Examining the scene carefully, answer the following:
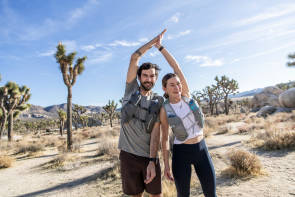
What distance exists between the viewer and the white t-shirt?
2.05 metres

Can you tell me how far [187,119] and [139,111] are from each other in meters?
0.57

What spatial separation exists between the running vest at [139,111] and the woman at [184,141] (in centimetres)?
9

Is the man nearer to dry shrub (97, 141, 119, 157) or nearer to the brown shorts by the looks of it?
the brown shorts

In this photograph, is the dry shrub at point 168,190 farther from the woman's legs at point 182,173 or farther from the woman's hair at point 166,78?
the woman's hair at point 166,78

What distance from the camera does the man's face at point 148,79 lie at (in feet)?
6.84

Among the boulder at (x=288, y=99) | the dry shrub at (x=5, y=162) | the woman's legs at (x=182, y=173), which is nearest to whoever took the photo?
the woman's legs at (x=182, y=173)

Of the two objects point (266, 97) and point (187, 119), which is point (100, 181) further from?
point (266, 97)

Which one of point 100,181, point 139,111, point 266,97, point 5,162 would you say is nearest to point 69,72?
point 5,162

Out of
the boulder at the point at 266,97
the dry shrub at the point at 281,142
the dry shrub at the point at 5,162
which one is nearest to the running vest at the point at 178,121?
the dry shrub at the point at 281,142

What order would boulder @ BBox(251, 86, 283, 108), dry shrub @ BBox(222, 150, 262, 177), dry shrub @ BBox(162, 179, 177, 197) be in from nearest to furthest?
1. dry shrub @ BBox(162, 179, 177, 197)
2. dry shrub @ BBox(222, 150, 262, 177)
3. boulder @ BBox(251, 86, 283, 108)

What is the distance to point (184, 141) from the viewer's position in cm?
204

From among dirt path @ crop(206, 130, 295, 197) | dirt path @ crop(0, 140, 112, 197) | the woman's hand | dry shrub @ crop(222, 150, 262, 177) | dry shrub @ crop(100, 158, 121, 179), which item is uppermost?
the woman's hand

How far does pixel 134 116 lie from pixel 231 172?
3947 mm

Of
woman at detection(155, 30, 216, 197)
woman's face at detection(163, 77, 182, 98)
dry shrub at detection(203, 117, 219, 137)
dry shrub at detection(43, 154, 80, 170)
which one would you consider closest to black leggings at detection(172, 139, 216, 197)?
woman at detection(155, 30, 216, 197)
